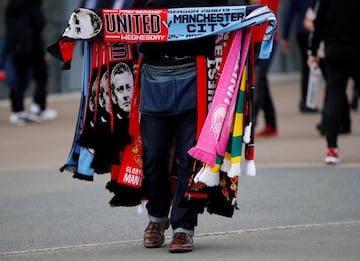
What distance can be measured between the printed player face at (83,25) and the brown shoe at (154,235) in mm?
1175

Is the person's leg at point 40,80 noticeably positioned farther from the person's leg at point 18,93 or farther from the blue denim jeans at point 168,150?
the blue denim jeans at point 168,150

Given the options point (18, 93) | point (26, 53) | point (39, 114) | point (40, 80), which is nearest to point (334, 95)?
point (26, 53)

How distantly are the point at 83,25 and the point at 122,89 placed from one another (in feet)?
1.51

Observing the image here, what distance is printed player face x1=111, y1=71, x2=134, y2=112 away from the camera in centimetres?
699

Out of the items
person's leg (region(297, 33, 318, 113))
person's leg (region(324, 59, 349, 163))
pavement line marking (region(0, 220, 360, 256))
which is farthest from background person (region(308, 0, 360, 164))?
person's leg (region(297, 33, 318, 113))

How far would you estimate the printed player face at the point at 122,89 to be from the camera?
6.99 meters

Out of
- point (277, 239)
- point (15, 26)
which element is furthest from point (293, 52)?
point (277, 239)

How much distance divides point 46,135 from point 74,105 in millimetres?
3589

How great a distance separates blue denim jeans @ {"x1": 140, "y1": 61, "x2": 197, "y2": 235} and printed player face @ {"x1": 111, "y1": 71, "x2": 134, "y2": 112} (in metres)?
0.14

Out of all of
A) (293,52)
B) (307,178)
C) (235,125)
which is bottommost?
(293,52)

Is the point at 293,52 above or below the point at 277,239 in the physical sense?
below

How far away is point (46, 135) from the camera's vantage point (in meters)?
14.2

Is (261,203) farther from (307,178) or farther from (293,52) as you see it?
(293,52)

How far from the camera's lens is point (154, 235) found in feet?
22.9
